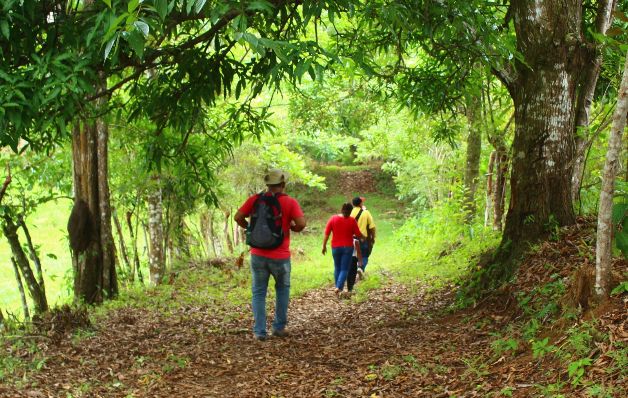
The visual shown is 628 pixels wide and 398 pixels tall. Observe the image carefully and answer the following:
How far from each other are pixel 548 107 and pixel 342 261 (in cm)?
442

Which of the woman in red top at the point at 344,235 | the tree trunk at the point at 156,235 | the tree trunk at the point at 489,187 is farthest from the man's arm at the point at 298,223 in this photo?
the tree trunk at the point at 489,187

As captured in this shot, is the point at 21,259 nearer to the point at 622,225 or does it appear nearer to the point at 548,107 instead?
the point at 548,107

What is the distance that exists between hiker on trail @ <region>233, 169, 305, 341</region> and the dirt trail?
1.74 ft

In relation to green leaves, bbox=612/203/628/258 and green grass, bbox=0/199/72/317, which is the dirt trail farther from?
green grass, bbox=0/199/72/317

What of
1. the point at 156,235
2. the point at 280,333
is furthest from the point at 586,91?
the point at 156,235

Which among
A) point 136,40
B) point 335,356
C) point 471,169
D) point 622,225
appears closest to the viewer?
point 136,40

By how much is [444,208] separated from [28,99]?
1241 cm

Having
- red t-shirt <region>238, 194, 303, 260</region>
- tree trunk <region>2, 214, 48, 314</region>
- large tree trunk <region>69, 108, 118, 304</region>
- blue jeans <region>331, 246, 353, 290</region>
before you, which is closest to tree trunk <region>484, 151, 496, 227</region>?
blue jeans <region>331, 246, 353, 290</region>

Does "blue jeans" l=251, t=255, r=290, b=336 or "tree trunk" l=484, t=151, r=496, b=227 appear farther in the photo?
"tree trunk" l=484, t=151, r=496, b=227

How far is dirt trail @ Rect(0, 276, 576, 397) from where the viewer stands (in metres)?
4.72

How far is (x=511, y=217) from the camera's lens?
22.4ft

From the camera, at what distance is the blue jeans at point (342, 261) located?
973 centimetres

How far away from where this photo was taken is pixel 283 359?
5828 millimetres

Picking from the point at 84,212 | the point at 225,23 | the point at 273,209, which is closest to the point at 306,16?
the point at 225,23
